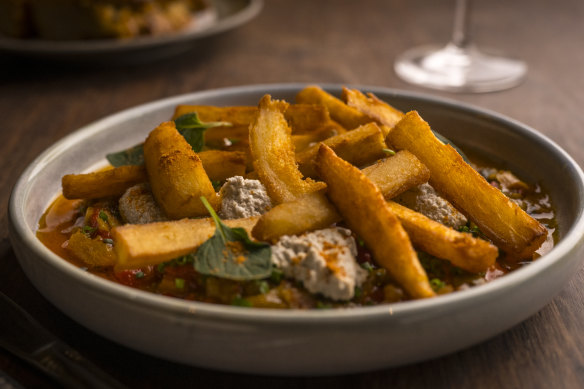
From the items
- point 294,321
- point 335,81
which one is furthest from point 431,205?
point 335,81

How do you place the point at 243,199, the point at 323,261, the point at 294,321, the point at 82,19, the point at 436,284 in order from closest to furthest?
1. the point at 294,321
2. the point at 323,261
3. the point at 436,284
4. the point at 243,199
5. the point at 82,19

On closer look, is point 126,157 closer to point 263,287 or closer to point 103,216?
point 103,216

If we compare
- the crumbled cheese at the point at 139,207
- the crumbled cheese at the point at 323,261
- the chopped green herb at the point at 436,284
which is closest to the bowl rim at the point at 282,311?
the crumbled cheese at the point at 323,261

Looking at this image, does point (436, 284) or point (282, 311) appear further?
point (436, 284)

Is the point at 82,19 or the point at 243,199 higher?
the point at 243,199

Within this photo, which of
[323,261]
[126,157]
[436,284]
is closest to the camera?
[323,261]

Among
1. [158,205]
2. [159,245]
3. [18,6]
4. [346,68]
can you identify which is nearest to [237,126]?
[158,205]
